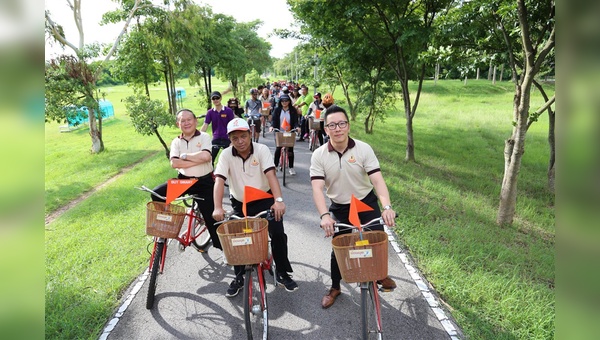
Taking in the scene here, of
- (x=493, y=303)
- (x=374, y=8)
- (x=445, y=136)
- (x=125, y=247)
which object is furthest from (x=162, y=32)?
(x=493, y=303)

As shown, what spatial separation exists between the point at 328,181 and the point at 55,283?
3634mm

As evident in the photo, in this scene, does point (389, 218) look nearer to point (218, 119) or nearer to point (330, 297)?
point (330, 297)

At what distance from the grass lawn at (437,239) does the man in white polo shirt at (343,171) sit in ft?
4.90

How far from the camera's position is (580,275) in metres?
0.75

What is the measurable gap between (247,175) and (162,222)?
103cm

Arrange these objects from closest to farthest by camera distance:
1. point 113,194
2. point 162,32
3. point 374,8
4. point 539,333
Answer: point 539,333
point 113,194
point 374,8
point 162,32

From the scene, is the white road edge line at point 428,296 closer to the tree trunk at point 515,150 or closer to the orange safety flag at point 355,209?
the orange safety flag at point 355,209

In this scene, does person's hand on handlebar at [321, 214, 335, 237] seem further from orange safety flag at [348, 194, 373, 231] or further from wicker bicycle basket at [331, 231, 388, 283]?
wicker bicycle basket at [331, 231, 388, 283]

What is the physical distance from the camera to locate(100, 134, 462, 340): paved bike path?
372 cm

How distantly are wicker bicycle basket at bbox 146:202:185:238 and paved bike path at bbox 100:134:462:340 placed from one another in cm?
85

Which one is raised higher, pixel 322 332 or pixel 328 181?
pixel 328 181

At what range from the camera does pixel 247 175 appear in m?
4.11

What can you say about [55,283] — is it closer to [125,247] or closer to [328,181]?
[125,247]

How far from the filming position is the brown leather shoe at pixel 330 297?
4.09 metres
